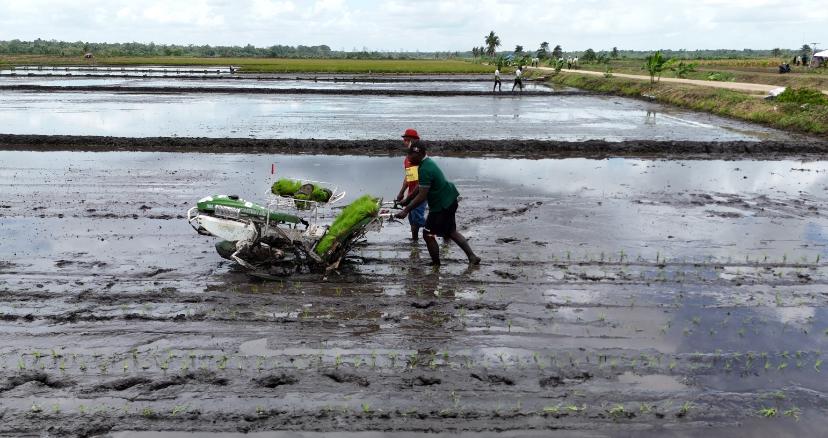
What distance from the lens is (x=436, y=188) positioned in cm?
766

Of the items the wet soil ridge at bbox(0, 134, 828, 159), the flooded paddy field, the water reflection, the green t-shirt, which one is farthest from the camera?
the wet soil ridge at bbox(0, 134, 828, 159)

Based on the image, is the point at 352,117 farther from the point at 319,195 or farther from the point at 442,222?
the point at 319,195

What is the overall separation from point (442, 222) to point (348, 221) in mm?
1126

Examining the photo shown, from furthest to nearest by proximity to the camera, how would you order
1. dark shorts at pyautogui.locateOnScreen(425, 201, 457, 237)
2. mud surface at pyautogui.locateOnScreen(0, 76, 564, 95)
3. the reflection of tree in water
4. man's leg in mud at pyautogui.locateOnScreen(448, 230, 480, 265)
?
mud surface at pyautogui.locateOnScreen(0, 76, 564, 95)
the reflection of tree in water
man's leg in mud at pyautogui.locateOnScreen(448, 230, 480, 265)
dark shorts at pyautogui.locateOnScreen(425, 201, 457, 237)

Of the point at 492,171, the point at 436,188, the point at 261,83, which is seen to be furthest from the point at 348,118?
the point at 261,83

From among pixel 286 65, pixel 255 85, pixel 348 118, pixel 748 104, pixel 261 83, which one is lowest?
pixel 348 118

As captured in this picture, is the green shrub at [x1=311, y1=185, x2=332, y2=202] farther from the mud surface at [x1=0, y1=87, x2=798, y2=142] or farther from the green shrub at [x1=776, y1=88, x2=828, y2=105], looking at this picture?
the green shrub at [x1=776, y1=88, x2=828, y2=105]

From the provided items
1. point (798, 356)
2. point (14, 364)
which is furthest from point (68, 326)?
point (798, 356)

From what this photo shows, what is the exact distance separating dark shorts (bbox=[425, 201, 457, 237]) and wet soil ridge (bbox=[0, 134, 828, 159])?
8838mm

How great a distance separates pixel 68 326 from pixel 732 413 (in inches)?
221

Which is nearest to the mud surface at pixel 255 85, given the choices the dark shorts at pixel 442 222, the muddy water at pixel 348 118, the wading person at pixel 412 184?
the muddy water at pixel 348 118

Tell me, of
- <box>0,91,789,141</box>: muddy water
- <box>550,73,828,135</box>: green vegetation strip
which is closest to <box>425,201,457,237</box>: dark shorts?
<box>0,91,789,141</box>: muddy water

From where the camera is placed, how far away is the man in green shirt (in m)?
7.54

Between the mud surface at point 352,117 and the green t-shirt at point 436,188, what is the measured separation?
11.2 m
